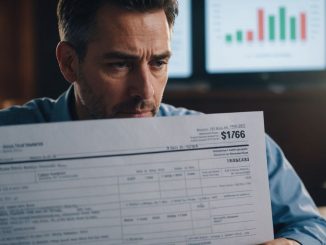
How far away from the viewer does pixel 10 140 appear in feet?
2.24

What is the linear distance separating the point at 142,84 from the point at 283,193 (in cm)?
37

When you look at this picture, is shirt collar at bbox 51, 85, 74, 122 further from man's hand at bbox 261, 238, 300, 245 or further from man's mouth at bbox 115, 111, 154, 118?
man's hand at bbox 261, 238, 300, 245

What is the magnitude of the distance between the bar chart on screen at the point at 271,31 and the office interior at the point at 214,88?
4 cm

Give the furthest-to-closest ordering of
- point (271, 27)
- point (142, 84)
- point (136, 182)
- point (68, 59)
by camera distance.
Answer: point (271, 27)
point (68, 59)
point (142, 84)
point (136, 182)

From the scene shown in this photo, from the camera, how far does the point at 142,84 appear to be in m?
0.94

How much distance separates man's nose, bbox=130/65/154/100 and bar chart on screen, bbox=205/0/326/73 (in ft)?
3.66

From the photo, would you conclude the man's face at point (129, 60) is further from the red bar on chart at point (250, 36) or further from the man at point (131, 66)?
the red bar on chart at point (250, 36)

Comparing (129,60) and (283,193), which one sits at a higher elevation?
(129,60)

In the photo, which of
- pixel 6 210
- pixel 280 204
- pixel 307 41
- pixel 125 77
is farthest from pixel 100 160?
pixel 307 41

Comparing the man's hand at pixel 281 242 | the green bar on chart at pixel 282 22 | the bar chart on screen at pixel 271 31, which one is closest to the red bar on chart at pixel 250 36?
the bar chart on screen at pixel 271 31

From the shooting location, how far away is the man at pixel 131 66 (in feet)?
3.10

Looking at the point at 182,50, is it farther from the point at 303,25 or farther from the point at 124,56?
the point at 124,56

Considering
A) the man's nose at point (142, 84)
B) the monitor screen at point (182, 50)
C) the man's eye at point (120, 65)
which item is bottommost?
the man's nose at point (142, 84)

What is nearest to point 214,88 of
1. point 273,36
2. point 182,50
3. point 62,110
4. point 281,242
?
point 182,50
